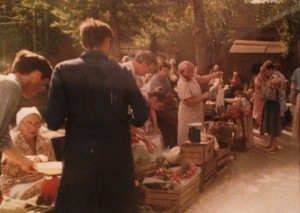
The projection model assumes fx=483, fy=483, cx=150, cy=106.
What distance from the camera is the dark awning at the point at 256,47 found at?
78.4 ft

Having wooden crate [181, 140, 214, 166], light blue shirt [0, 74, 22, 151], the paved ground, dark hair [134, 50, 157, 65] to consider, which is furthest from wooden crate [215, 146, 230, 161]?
light blue shirt [0, 74, 22, 151]

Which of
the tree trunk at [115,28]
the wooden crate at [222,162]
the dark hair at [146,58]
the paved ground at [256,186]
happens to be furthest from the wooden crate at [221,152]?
the tree trunk at [115,28]

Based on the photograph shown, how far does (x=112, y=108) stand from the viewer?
3.40 metres

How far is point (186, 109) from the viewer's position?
779cm

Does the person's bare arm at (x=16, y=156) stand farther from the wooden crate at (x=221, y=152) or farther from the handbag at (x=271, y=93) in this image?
the handbag at (x=271, y=93)

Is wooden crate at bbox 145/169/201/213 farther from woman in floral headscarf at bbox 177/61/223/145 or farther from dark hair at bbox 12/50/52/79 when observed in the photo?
dark hair at bbox 12/50/52/79

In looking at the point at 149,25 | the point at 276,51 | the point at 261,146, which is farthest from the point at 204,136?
the point at 276,51

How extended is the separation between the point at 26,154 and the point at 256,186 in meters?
4.09

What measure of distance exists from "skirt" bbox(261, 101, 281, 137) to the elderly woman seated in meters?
6.72

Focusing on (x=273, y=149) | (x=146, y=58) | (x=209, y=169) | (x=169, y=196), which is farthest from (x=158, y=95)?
(x=273, y=149)

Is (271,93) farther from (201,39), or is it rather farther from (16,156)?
(16,156)

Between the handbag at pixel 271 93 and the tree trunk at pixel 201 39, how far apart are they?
72.7 inches

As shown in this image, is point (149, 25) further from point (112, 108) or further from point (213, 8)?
point (112, 108)

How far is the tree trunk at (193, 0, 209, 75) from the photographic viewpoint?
11844 millimetres
